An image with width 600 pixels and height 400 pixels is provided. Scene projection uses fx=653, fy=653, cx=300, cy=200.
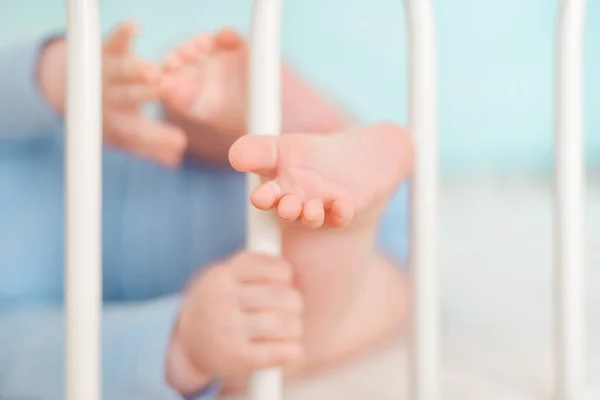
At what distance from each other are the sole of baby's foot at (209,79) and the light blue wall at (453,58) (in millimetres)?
51

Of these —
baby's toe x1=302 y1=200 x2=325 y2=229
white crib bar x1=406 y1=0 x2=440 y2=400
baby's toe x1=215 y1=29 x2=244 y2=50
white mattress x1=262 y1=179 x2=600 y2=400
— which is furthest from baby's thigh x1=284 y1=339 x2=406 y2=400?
baby's toe x1=215 y1=29 x2=244 y2=50

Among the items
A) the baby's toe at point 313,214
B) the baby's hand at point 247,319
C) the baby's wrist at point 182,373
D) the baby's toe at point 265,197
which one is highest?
the baby's toe at point 265,197

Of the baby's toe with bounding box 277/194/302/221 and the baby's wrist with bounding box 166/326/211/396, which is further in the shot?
the baby's wrist with bounding box 166/326/211/396

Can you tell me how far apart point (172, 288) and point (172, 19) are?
0.94ft

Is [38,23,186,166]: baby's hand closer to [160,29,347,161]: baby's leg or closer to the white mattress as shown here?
[160,29,347,161]: baby's leg

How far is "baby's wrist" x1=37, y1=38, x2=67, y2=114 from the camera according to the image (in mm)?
646

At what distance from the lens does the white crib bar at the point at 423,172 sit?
54cm

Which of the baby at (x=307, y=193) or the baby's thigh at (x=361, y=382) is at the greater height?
the baby at (x=307, y=193)

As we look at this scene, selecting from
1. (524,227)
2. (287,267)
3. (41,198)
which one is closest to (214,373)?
(287,267)

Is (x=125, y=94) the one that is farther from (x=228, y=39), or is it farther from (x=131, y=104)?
(x=228, y=39)

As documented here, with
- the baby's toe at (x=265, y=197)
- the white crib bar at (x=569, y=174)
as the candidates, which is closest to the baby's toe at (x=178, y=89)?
the baby's toe at (x=265, y=197)

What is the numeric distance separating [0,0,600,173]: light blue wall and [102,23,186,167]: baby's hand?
0.08 metres

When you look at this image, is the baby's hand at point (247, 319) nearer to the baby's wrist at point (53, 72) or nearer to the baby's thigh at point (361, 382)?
the baby's thigh at point (361, 382)

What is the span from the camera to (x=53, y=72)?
647 millimetres
